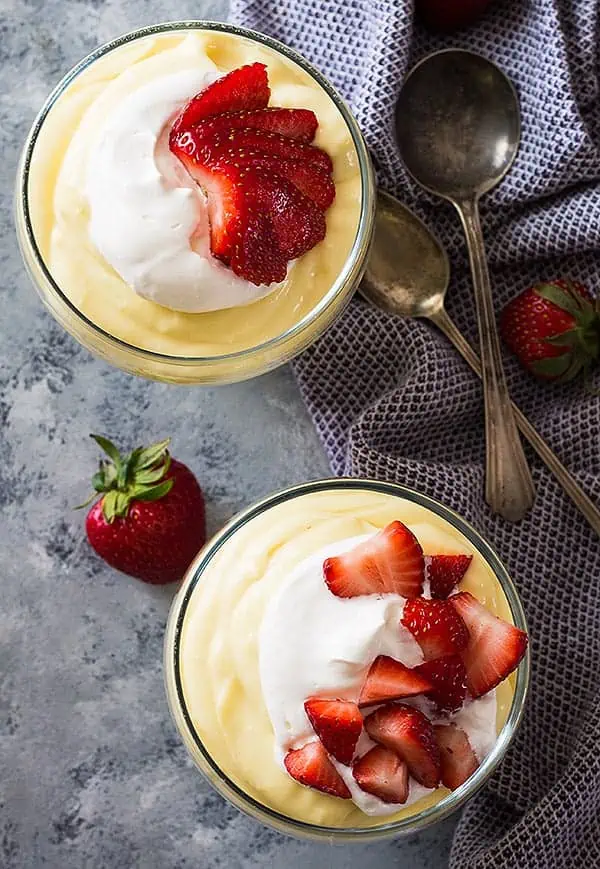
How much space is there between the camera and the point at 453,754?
136 cm

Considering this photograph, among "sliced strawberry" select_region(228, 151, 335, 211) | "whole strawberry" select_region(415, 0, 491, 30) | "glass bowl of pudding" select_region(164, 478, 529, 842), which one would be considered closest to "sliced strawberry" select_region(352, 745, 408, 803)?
"glass bowl of pudding" select_region(164, 478, 529, 842)

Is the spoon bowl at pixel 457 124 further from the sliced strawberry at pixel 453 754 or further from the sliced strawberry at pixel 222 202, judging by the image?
the sliced strawberry at pixel 453 754

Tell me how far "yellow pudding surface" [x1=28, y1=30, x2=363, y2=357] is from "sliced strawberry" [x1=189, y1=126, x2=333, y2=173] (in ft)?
0.19

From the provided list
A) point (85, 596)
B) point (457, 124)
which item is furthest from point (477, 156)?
point (85, 596)

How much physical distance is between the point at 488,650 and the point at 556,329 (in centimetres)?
61

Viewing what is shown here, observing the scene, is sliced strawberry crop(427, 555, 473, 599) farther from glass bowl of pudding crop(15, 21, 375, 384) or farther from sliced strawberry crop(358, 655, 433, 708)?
glass bowl of pudding crop(15, 21, 375, 384)

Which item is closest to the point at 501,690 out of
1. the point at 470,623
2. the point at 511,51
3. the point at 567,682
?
the point at 470,623

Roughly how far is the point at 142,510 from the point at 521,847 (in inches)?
29.9

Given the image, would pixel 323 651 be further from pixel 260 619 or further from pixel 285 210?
pixel 285 210

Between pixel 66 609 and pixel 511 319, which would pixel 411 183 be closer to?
pixel 511 319

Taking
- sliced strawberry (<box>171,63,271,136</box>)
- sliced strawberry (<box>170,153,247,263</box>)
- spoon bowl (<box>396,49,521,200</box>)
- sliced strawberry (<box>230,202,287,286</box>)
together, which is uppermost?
sliced strawberry (<box>171,63,271,136</box>)

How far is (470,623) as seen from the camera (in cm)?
137

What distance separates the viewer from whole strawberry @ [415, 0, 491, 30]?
1773 mm

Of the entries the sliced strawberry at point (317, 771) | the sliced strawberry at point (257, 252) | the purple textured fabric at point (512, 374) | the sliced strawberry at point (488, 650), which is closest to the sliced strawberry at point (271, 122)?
the sliced strawberry at point (257, 252)
